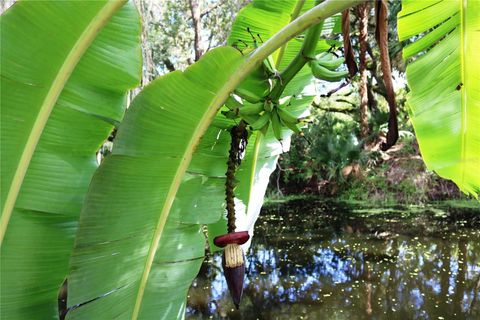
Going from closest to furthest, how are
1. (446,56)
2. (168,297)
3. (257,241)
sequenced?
(168,297), (446,56), (257,241)

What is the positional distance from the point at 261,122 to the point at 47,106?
54cm

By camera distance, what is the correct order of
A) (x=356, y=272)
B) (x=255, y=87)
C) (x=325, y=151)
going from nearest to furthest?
(x=255, y=87) → (x=356, y=272) → (x=325, y=151)

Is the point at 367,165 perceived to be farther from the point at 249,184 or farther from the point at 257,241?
the point at 249,184

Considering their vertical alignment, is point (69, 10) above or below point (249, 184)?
above

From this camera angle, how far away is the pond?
457 cm

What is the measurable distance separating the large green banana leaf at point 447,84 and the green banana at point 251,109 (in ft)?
1.83

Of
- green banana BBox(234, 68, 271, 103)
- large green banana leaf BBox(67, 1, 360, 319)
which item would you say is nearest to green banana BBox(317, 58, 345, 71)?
green banana BBox(234, 68, 271, 103)

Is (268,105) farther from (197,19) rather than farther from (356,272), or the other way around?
(197,19)

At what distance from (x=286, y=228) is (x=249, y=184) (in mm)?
7057

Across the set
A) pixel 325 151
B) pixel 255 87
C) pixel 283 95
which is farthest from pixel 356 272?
pixel 325 151

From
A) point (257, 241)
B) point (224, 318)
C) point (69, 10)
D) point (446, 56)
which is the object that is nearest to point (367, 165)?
point (257, 241)

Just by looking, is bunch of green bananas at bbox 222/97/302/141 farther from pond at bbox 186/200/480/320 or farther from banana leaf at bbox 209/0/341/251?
pond at bbox 186/200/480/320

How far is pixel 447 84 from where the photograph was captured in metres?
1.45

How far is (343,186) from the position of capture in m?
12.0
